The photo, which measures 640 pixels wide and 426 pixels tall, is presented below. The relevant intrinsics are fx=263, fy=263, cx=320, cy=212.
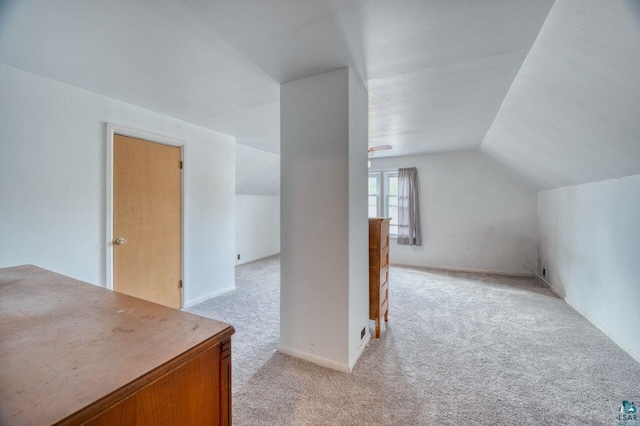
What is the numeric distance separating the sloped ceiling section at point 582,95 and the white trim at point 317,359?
240cm

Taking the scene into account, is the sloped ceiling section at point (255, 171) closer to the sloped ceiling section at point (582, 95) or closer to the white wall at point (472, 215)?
the white wall at point (472, 215)

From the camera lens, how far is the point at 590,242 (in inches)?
108

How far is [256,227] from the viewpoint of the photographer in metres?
5.82

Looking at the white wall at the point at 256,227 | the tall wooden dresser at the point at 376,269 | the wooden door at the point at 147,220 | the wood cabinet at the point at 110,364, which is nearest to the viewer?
the wood cabinet at the point at 110,364

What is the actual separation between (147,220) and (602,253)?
4.58 m

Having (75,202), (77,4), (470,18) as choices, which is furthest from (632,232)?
(75,202)

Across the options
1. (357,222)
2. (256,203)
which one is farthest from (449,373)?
(256,203)

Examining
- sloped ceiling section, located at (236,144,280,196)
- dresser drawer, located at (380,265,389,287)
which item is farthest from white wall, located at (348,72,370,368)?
sloped ceiling section, located at (236,144,280,196)

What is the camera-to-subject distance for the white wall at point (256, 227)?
5.37m

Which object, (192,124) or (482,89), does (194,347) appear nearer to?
(482,89)

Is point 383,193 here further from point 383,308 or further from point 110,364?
point 110,364

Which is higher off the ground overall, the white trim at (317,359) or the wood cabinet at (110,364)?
the wood cabinet at (110,364)

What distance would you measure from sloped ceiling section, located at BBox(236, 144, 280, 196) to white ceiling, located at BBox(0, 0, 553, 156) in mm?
1837

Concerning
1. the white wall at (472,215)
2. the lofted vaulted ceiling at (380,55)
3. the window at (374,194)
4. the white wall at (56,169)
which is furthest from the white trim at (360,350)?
the window at (374,194)
